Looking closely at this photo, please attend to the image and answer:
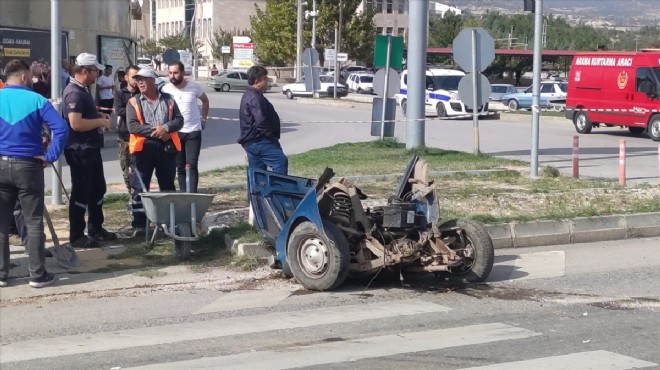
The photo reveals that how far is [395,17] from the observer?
359 ft

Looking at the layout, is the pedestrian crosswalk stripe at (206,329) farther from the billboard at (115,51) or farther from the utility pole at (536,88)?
the billboard at (115,51)

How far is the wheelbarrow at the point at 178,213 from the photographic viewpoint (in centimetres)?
949

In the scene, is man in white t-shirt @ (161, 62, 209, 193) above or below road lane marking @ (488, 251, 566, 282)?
above

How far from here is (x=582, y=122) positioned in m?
30.9

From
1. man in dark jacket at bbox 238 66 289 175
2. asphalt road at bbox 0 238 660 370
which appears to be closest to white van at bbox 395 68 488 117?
man in dark jacket at bbox 238 66 289 175

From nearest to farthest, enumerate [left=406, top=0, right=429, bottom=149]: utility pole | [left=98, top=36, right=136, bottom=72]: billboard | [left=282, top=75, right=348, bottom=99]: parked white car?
[left=406, top=0, right=429, bottom=149]: utility pole, [left=98, top=36, right=136, bottom=72]: billboard, [left=282, top=75, right=348, bottom=99]: parked white car

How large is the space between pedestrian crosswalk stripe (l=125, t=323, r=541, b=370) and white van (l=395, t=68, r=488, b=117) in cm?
2975

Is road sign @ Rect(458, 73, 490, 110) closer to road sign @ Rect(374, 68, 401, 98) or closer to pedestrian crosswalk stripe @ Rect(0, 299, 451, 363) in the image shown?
road sign @ Rect(374, 68, 401, 98)

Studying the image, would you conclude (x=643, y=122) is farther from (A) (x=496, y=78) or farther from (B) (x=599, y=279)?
(A) (x=496, y=78)

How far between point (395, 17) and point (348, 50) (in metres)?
31.7

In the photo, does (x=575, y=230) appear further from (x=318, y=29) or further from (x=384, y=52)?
(x=318, y=29)

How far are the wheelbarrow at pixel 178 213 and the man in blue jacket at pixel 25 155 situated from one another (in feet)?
3.81

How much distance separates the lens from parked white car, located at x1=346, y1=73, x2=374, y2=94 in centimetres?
6525

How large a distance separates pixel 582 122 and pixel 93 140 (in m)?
23.1
